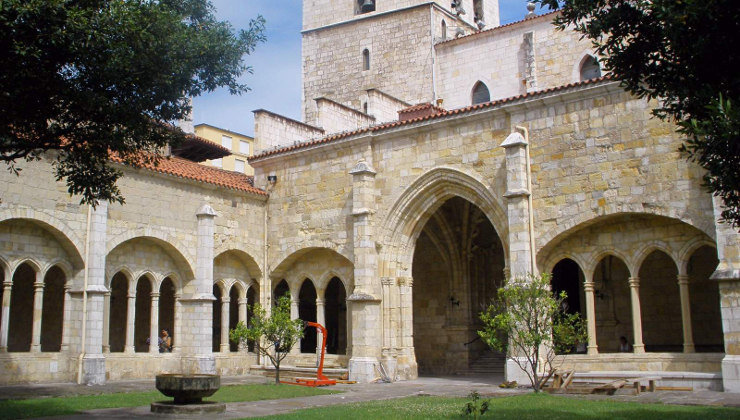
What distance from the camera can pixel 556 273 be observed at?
22.8m

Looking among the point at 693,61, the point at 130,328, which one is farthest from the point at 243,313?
the point at 693,61

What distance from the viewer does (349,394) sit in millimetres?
15633

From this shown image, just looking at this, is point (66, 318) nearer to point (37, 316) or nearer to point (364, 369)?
point (37, 316)

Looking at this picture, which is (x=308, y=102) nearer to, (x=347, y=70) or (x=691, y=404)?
(x=347, y=70)

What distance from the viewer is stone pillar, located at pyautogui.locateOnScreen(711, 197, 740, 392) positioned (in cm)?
1416

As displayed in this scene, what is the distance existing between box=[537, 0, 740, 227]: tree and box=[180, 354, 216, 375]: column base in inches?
562

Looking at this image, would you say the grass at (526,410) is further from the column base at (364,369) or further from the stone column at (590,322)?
the column base at (364,369)

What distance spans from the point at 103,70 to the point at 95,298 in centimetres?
966

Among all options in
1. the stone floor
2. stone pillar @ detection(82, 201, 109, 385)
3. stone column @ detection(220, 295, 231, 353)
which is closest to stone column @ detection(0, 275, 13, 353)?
the stone floor

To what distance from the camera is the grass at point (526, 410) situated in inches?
422

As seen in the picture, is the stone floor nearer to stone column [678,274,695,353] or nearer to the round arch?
stone column [678,274,695,353]

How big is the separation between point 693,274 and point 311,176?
10.7 m

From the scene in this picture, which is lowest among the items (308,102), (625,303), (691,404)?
(691,404)

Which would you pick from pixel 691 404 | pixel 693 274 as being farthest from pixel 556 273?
pixel 691 404
